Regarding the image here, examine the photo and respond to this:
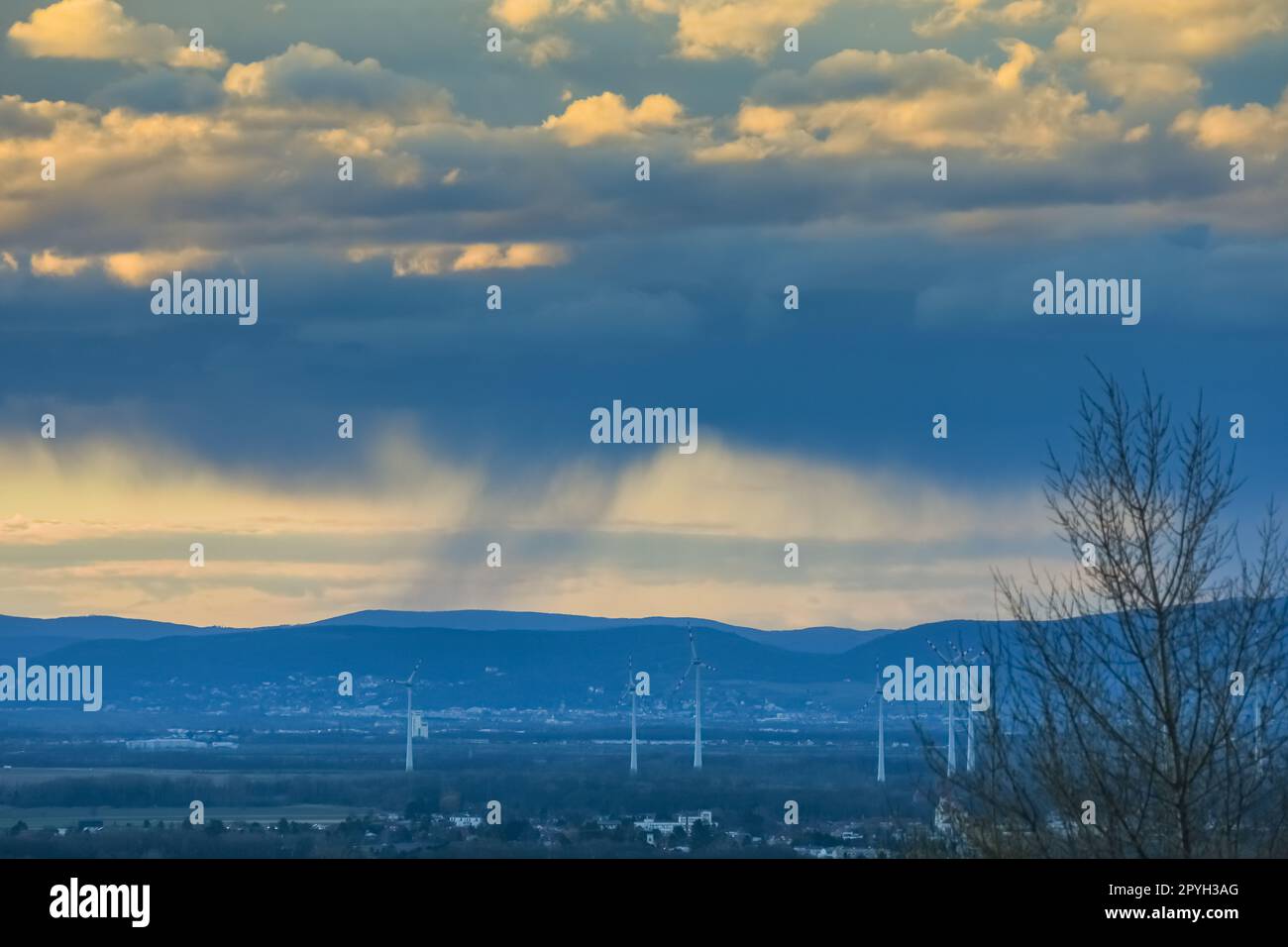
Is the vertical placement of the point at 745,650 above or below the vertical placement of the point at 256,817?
above

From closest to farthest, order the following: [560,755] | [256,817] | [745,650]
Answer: [256,817], [560,755], [745,650]

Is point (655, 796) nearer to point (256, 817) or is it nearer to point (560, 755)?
point (256, 817)

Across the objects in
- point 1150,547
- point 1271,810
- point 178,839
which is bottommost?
point 178,839

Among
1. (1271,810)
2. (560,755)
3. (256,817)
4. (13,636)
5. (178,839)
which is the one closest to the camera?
(1271,810)
